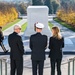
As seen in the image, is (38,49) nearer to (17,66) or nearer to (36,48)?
(36,48)

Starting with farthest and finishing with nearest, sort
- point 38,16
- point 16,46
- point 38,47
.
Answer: point 38,16
point 16,46
point 38,47

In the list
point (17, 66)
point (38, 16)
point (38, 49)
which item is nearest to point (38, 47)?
point (38, 49)

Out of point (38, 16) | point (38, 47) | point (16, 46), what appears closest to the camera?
point (38, 47)

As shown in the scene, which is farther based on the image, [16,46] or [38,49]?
[16,46]

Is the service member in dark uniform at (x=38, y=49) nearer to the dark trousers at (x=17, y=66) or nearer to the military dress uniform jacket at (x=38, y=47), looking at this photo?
the military dress uniform jacket at (x=38, y=47)

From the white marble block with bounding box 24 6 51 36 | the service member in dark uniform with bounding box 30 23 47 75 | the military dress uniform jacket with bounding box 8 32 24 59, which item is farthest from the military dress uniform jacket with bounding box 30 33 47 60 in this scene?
the white marble block with bounding box 24 6 51 36

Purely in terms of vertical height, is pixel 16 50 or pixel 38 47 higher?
pixel 38 47

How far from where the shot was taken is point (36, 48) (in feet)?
23.3

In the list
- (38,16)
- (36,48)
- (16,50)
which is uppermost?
(36,48)

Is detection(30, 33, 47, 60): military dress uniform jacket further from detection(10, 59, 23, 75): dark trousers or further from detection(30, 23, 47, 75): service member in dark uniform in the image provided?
detection(10, 59, 23, 75): dark trousers

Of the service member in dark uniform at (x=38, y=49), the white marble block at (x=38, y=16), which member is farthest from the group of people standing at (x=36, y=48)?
the white marble block at (x=38, y=16)

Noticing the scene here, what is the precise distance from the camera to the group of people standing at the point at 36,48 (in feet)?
23.1

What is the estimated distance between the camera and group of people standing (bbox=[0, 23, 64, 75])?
704 centimetres

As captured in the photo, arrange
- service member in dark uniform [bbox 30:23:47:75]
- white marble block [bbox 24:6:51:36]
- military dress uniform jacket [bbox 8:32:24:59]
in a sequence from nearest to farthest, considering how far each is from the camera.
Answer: service member in dark uniform [bbox 30:23:47:75] < military dress uniform jacket [bbox 8:32:24:59] < white marble block [bbox 24:6:51:36]
